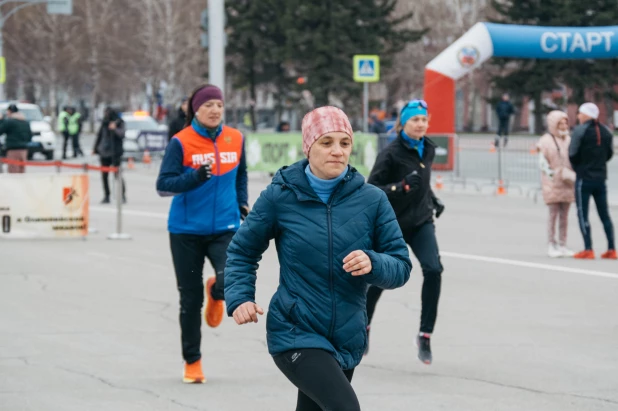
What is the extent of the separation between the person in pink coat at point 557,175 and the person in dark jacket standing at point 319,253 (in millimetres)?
9671

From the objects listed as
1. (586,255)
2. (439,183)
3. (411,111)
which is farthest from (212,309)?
(439,183)

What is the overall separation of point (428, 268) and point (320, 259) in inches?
131

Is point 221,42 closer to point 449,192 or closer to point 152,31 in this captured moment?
A: point 449,192

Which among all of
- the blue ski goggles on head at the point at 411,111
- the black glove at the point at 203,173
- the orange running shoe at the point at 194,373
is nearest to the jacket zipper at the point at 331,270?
the black glove at the point at 203,173

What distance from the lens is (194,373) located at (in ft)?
25.2

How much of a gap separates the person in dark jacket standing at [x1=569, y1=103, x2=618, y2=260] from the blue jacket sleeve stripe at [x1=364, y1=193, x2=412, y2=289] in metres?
9.35

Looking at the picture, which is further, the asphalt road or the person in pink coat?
the person in pink coat

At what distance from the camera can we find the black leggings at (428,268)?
8031mm

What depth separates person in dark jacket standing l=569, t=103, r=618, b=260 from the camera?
13.9 meters

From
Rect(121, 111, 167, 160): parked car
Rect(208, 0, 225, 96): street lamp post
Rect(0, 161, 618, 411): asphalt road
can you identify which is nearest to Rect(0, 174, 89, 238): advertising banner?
Rect(0, 161, 618, 411): asphalt road

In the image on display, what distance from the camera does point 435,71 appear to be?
2881cm

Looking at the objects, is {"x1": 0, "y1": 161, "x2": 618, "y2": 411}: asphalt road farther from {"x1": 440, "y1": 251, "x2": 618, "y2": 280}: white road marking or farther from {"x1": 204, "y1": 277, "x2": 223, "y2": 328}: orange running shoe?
{"x1": 204, "y1": 277, "x2": 223, "y2": 328}: orange running shoe

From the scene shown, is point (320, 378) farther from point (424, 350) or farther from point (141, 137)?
point (141, 137)

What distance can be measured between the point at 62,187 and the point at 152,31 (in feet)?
189
